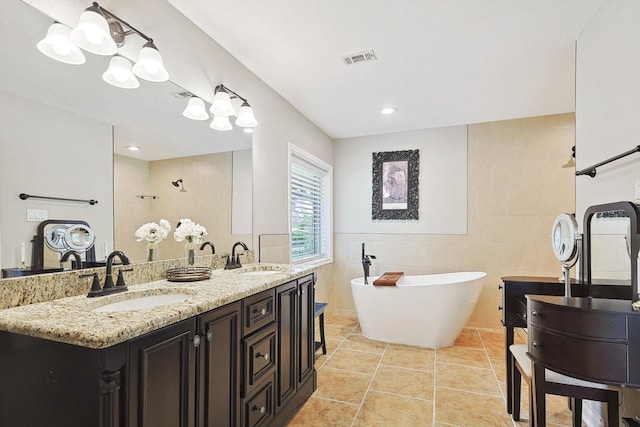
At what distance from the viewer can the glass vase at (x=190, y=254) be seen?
206cm

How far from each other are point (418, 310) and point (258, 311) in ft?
6.87

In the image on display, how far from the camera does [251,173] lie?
A: 104 inches

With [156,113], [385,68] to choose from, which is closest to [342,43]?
[385,68]

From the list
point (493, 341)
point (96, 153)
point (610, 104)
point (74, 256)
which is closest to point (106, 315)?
point (74, 256)

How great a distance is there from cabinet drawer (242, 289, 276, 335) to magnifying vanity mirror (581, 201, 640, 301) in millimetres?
1807

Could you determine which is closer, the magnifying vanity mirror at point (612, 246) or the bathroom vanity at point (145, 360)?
the bathroom vanity at point (145, 360)

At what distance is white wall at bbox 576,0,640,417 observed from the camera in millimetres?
1623

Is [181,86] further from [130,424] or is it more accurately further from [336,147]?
[336,147]

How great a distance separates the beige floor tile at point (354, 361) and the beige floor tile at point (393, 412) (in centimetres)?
43

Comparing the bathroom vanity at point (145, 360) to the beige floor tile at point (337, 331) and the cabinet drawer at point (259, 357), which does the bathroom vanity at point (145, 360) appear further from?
the beige floor tile at point (337, 331)

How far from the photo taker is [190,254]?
6.86ft

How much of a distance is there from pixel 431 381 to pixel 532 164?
274cm

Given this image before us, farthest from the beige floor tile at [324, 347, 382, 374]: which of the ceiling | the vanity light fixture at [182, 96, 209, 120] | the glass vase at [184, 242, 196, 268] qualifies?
the ceiling

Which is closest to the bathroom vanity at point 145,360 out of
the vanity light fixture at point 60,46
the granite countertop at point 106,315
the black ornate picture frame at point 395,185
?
the granite countertop at point 106,315
